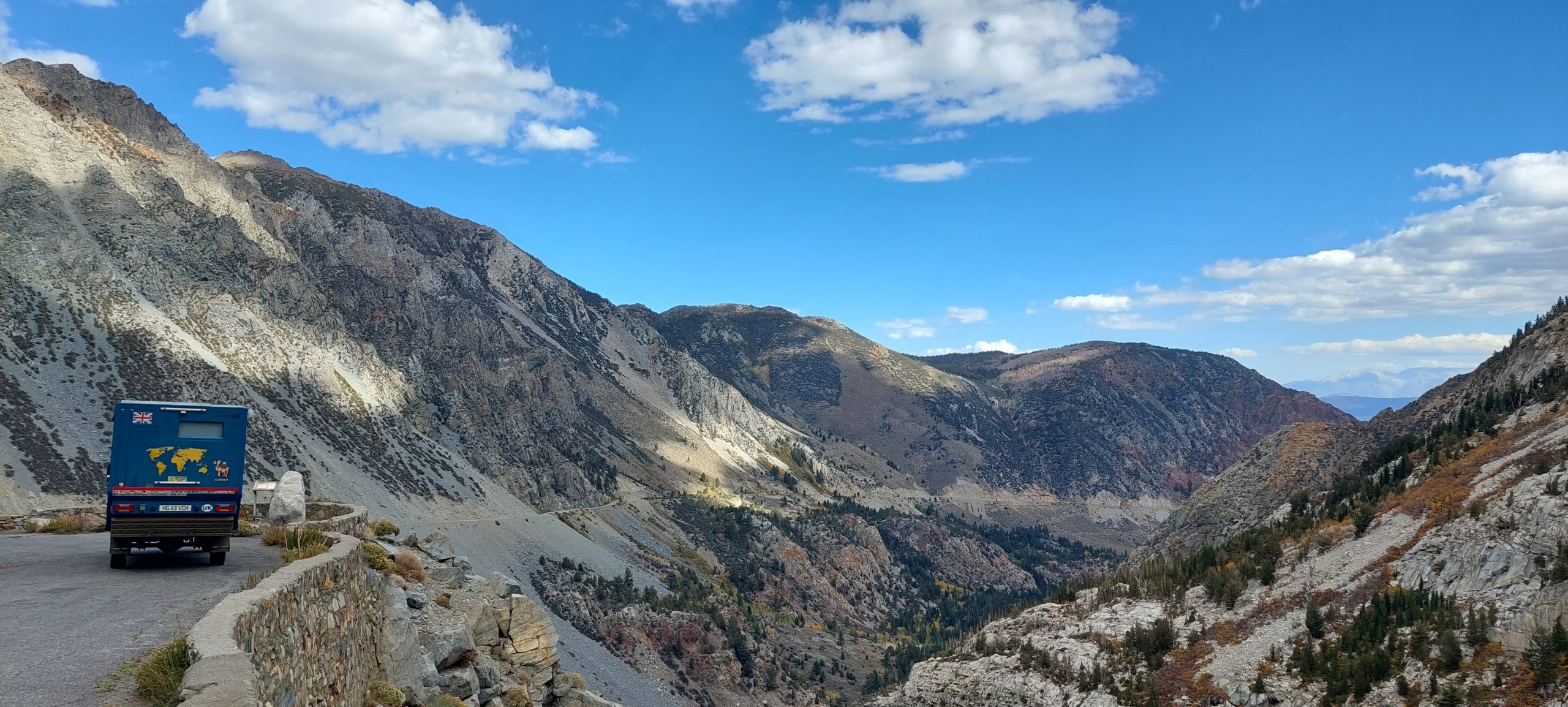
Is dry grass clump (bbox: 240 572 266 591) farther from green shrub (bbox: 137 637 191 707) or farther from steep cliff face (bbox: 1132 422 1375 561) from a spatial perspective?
steep cliff face (bbox: 1132 422 1375 561)

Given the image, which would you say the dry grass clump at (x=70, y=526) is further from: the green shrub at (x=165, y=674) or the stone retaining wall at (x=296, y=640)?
the green shrub at (x=165, y=674)

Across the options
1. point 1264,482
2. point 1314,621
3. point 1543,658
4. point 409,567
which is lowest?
point 1314,621

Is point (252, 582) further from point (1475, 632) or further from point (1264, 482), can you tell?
point (1264, 482)

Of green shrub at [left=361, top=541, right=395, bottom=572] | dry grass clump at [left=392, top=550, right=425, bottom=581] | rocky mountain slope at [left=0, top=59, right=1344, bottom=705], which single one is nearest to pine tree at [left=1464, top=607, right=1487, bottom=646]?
dry grass clump at [left=392, top=550, right=425, bottom=581]

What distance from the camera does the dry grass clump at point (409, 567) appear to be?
699 inches

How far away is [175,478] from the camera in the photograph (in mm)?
15125

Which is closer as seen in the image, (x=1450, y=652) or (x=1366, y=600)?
(x=1450, y=652)

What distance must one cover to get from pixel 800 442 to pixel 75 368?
485 ft

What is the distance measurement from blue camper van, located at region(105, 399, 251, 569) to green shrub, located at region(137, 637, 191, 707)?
26.9 ft

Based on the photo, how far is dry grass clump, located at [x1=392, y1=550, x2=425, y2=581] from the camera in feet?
58.2

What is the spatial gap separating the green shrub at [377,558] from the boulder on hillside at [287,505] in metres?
3.98

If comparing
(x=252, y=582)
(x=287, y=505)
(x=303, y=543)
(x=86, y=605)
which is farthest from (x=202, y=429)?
(x=252, y=582)

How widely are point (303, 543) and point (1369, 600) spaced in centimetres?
3320

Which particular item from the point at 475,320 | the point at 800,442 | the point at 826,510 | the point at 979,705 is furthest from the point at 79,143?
the point at 800,442
